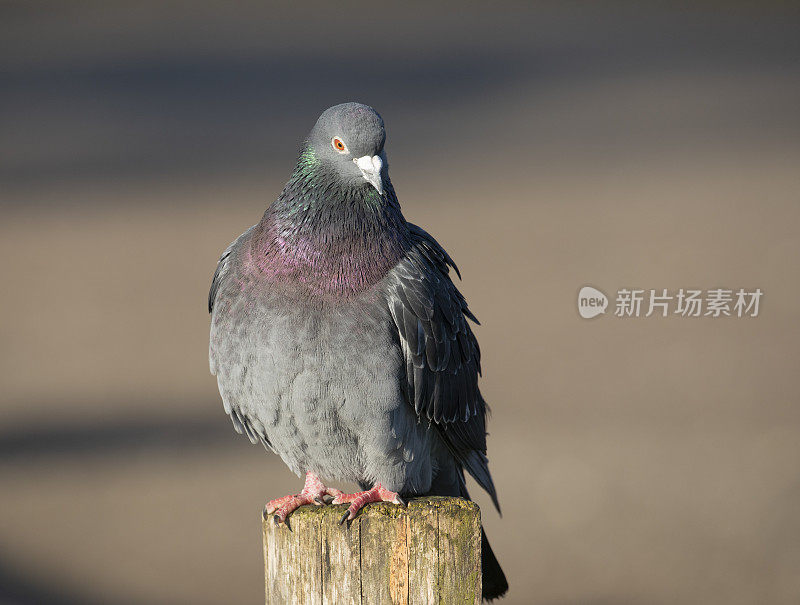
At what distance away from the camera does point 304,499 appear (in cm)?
302

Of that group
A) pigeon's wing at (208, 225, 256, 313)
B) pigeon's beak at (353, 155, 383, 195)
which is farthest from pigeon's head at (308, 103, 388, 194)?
pigeon's wing at (208, 225, 256, 313)

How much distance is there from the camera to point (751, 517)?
18.6 feet

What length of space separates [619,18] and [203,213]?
3.93m

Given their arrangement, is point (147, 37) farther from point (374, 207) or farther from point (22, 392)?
point (374, 207)

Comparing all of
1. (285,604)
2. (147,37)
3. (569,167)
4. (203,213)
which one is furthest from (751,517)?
(147,37)

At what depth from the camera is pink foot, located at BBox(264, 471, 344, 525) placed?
2.82m

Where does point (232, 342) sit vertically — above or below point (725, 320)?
below

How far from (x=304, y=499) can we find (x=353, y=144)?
42.2 inches

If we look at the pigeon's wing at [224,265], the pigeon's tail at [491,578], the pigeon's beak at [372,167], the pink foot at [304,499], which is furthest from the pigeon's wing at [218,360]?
the pigeon's tail at [491,578]

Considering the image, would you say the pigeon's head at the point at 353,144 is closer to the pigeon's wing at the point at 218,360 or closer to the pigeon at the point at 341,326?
the pigeon at the point at 341,326

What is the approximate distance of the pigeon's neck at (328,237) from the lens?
3072 millimetres

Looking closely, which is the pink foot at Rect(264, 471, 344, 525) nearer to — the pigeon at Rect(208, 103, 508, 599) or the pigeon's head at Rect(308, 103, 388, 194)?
the pigeon at Rect(208, 103, 508, 599)

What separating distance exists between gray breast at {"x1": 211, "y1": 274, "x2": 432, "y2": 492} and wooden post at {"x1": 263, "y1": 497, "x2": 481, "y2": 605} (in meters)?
0.57

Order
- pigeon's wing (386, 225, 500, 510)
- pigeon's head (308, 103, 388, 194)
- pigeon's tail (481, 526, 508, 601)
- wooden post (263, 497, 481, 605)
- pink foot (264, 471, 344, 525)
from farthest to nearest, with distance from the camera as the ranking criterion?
pigeon's tail (481, 526, 508, 601), pigeon's wing (386, 225, 500, 510), pigeon's head (308, 103, 388, 194), pink foot (264, 471, 344, 525), wooden post (263, 497, 481, 605)
